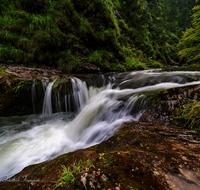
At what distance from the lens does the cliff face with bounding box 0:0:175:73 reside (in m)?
6.22

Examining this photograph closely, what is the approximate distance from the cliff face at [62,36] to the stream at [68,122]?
2.59 metres

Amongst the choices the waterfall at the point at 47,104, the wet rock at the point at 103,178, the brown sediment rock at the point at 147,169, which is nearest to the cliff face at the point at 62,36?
the waterfall at the point at 47,104

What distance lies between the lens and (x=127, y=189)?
2.58ft

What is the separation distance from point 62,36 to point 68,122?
582 centimetres

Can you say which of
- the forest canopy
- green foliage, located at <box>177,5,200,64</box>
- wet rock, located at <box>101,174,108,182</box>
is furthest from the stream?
green foliage, located at <box>177,5,200,64</box>

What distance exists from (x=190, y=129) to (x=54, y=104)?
14.8 feet

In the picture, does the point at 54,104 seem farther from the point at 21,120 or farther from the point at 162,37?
the point at 162,37

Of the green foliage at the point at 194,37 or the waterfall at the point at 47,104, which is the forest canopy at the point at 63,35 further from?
the waterfall at the point at 47,104

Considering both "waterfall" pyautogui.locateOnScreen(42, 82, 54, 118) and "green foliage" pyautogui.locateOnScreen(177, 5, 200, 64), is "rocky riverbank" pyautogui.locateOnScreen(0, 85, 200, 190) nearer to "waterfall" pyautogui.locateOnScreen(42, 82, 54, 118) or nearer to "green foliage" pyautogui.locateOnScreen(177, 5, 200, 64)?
"waterfall" pyautogui.locateOnScreen(42, 82, 54, 118)

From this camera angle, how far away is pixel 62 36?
22.1 feet

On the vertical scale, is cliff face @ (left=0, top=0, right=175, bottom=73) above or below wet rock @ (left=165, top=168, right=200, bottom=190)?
above

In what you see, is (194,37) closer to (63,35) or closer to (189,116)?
(189,116)

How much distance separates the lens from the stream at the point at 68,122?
2573 mm

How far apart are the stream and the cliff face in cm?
259
